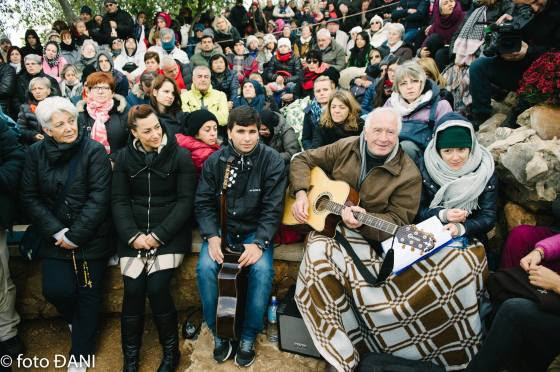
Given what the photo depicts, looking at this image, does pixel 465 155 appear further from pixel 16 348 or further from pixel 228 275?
pixel 16 348

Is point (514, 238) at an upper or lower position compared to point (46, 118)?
lower

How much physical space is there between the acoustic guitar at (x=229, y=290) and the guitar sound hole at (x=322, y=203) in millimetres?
734

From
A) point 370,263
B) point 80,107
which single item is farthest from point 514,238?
point 80,107

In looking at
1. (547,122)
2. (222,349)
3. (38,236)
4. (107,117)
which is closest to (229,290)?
(222,349)

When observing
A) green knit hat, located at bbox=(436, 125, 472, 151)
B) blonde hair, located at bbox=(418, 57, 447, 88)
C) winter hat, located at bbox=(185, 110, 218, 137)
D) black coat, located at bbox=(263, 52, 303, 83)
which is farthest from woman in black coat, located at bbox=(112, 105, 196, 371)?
black coat, located at bbox=(263, 52, 303, 83)

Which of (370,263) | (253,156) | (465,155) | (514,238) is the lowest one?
(370,263)

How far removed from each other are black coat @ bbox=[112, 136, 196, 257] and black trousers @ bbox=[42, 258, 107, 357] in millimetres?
383

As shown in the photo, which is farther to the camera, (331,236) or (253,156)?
(253,156)

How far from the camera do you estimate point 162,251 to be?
10.0ft

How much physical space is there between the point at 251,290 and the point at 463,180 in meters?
1.87

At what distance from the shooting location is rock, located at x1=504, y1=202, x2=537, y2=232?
10.5ft

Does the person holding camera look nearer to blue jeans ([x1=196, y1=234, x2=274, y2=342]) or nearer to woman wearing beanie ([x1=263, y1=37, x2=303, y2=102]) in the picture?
blue jeans ([x1=196, y1=234, x2=274, y2=342])

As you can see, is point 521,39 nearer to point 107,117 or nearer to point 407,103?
point 407,103

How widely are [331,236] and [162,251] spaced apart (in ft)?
4.62
